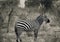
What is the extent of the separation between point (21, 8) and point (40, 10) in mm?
685

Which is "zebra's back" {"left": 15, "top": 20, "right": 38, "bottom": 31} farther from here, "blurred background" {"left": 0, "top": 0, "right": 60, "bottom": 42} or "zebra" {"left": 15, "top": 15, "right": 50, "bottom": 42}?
"blurred background" {"left": 0, "top": 0, "right": 60, "bottom": 42}

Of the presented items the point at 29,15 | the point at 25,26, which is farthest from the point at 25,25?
the point at 29,15

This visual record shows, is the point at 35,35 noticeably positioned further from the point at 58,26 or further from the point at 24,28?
the point at 58,26

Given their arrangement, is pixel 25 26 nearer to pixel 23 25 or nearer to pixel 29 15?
pixel 23 25

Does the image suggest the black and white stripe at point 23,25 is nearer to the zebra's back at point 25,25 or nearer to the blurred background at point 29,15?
the zebra's back at point 25,25

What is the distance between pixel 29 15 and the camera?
26.6ft

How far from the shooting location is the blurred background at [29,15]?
25.1 ft

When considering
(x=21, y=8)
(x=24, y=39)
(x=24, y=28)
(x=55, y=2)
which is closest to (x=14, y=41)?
(x=24, y=39)

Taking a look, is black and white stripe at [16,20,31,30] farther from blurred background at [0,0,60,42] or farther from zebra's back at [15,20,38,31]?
blurred background at [0,0,60,42]

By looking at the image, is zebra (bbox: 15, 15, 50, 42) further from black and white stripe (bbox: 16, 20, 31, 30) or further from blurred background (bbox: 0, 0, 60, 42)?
blurred background (bbox: 0, 0, 60, 42)

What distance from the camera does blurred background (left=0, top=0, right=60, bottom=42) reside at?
301 inches

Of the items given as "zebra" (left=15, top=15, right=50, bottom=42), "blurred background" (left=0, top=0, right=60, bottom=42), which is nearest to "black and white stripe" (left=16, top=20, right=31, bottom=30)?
"zebra" (left=15, top=15, right=50, bottom=42)

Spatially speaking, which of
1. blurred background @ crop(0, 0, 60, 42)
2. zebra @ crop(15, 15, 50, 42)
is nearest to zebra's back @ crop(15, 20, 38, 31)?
zebra @ crop(15, 15, 50, 42)

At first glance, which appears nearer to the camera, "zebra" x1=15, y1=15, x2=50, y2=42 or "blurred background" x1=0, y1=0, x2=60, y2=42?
"zebra" x1=15, y1=15, x2=50, y2=42
